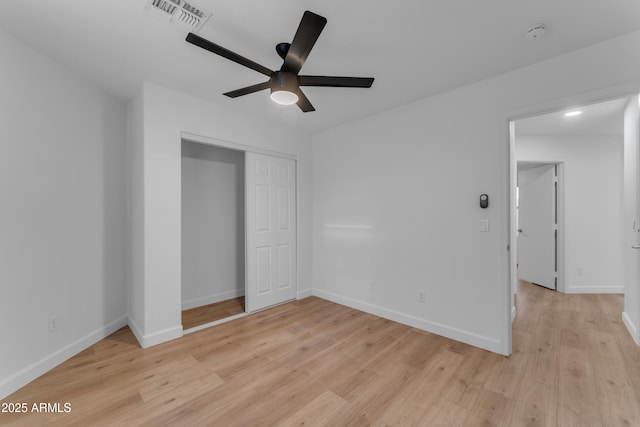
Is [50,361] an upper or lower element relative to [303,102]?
lower

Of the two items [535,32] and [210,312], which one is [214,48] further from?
[210,312]

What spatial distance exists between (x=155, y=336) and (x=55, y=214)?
1.44 meters

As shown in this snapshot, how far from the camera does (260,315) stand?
3.48 meters

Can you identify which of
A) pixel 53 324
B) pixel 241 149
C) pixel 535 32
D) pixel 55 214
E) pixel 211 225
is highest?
pixel 535 32

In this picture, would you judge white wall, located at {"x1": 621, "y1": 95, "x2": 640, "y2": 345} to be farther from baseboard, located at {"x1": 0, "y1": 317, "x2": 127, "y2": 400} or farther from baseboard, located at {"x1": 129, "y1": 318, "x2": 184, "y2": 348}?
baseboard, located at {"x1": 0, "y1": 317, "x2": 127, "y2": 400}

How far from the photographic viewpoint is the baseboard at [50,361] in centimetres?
194

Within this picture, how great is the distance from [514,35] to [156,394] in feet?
12.1

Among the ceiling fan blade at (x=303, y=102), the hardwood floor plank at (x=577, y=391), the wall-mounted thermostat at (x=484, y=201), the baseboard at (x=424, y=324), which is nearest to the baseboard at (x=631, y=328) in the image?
the hardwood floor plank at (x=577, y=391)

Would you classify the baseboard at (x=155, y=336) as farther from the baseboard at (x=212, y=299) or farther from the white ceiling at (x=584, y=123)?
the white ceiling at (x=584, y=123)

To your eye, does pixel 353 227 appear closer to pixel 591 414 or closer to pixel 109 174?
pixel 591 414

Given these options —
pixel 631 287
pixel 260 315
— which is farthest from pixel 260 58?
pixel 631 287

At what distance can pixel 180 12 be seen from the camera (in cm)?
175

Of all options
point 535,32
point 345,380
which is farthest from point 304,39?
point 345,380

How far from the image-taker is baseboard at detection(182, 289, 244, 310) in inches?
146
